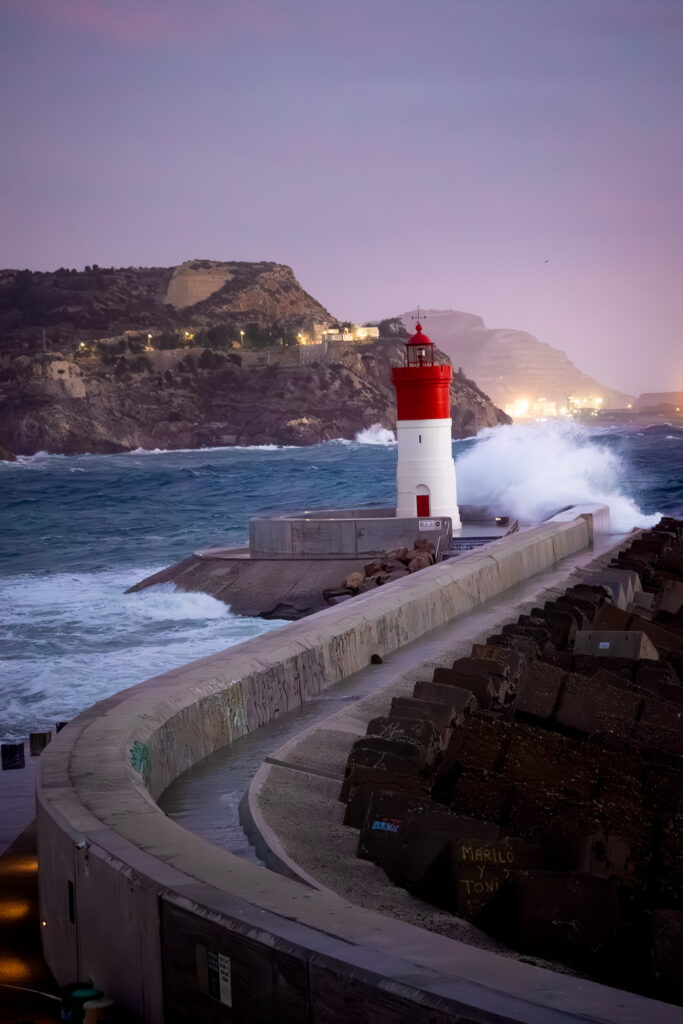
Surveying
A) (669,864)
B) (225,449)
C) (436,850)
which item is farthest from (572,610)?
(225,449)

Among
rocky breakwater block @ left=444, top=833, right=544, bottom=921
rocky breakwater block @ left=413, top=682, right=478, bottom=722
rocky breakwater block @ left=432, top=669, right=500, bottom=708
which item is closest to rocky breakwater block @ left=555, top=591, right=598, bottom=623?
rocky breakwater block @ left=432, top=669, right=500, bottom=708

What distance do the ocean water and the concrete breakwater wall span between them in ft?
20.4

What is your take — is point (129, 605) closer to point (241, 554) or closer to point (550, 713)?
point (241, 554)

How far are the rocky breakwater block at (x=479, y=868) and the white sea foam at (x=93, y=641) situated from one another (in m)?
7.41

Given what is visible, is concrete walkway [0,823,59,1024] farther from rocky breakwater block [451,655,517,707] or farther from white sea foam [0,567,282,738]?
white sea foam [0,567,282,738]

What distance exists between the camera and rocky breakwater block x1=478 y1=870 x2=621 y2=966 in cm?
357

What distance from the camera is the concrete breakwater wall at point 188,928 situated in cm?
279

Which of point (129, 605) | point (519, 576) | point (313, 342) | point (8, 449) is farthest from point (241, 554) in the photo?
point (313, 342)

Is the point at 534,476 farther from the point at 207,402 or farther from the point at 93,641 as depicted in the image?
the point at 207,402

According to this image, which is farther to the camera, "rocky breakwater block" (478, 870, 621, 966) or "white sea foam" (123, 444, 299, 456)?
"white sea foam" (123, 444, 299, 456)

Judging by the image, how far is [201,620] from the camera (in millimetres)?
17500

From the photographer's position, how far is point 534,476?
32531 millimetres

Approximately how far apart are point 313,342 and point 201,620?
155 m

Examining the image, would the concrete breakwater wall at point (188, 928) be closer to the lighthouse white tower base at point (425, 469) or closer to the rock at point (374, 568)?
the rock at point (374, 568)
